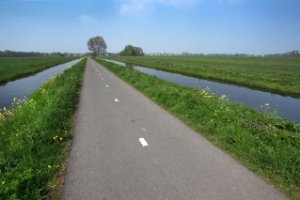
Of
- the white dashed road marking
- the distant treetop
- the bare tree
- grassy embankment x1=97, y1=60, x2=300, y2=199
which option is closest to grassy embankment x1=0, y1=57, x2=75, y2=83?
grassy embankment x1=97, y1=60, x2=300, y2=199

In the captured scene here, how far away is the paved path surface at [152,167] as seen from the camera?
15.8ft

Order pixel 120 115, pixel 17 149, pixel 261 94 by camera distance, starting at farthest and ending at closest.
Answer: pixel 261 94 → pixel 120 115 → pixel 17 149

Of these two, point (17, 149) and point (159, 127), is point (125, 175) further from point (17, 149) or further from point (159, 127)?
point (159, 127)

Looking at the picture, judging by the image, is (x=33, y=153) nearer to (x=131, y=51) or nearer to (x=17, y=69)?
(x=17, y=69)

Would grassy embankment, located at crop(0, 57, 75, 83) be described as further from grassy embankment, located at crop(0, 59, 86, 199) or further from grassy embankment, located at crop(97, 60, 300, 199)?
grassy embankment, located at crop(97, 60, 300, 199)

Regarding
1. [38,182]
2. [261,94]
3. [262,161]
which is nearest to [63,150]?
[38,182]

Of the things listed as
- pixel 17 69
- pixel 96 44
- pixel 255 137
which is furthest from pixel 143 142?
pixel 96 44

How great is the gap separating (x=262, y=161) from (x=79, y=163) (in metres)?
4.45

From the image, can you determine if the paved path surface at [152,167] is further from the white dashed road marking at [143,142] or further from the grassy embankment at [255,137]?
the grassy embankment at [255,137]

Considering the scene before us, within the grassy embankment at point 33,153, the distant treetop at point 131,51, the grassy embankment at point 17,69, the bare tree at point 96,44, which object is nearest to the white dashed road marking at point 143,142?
the grassy embankment at point 33,153

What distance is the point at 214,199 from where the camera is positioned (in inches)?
181

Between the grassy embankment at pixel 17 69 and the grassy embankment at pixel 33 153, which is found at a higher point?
the grassy embankment at pixel 33 153

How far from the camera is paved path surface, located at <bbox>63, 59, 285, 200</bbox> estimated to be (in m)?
4.82

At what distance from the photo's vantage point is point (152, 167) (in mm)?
5902
